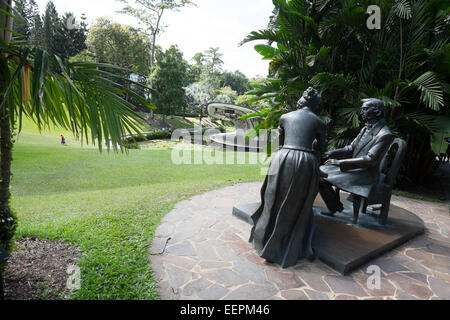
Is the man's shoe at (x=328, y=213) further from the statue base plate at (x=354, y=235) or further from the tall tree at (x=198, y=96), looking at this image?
the tall tree at (x=198, y=96)

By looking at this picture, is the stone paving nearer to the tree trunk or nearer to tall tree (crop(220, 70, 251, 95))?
the tree trunk

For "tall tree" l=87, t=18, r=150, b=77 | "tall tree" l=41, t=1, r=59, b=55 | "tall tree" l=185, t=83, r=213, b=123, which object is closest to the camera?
"tall tree" l=41, t=1, r=59, b=55

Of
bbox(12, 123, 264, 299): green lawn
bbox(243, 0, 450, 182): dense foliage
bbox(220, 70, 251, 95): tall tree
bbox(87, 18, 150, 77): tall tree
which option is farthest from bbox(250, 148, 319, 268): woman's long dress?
bbox(220, 70, 251, 95): tall tree

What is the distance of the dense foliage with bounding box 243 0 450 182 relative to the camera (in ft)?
18.6

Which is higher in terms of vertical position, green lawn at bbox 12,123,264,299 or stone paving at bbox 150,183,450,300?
green lawn at bbox 12,123,264,299

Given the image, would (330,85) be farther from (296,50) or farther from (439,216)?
(439,216)

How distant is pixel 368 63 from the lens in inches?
264

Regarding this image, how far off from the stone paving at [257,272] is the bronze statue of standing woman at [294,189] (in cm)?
24

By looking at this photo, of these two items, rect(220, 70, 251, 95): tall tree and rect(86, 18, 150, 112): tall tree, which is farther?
rect(220, 70, 251, 95): tall tree

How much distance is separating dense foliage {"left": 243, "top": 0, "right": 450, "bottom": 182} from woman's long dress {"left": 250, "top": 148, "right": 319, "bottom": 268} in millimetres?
4073

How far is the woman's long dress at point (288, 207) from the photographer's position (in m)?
2.76

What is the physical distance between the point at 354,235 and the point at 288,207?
1416mm

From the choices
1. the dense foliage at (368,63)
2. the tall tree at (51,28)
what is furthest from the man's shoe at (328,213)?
the tall tree at (51,28)

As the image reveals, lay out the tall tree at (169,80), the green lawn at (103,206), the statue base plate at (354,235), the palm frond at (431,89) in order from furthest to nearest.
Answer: the tall tree at (169,80) → the palm frond at (431,89) → the statue base plate at (354,235) → the green lawn at (103,206)
